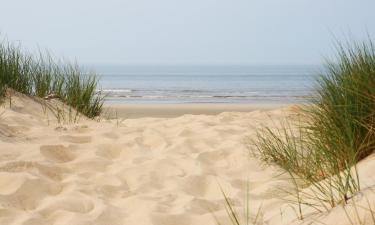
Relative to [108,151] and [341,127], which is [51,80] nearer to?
[108,151]

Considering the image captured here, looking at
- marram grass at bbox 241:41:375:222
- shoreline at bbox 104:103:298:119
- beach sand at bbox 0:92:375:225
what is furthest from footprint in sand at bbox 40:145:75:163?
shoreline at bbox 104:103:298:119

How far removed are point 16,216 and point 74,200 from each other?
1.13 ft

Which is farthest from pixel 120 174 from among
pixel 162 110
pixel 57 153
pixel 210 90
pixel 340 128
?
pixel 210 90

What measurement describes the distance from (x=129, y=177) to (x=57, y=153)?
67 centimetres

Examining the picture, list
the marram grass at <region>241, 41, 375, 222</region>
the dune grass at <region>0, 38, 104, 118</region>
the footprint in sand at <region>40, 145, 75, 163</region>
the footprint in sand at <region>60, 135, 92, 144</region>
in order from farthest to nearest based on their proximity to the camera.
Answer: the dune grass at <region>0, 38, 104, 118</region> → the footprint in sand at <region>60, 135, 92, 144</region> → the footprint in sand at <region>40, 145, 75, 163</region> → the marram grass at <region>241, 41, 375, 222</region>

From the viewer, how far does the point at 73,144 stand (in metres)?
3.88

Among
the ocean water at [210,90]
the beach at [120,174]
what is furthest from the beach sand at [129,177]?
the ocean water at [210,90]

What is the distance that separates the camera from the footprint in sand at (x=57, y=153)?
3602mm

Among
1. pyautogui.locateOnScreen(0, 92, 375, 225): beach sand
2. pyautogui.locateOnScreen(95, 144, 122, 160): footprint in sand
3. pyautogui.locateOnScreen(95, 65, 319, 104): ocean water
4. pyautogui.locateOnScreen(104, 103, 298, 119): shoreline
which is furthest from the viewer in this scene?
pyautogui.locateOnScreen(95, 65, 319, 104): ocean water

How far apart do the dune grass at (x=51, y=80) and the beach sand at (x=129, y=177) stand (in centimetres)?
99

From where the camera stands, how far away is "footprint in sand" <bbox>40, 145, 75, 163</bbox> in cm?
360

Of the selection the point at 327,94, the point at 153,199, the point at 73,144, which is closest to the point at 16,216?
the point at 153,199

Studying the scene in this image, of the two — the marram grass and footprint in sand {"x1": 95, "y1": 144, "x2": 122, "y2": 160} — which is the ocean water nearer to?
the marram grass

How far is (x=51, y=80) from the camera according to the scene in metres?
6.29
